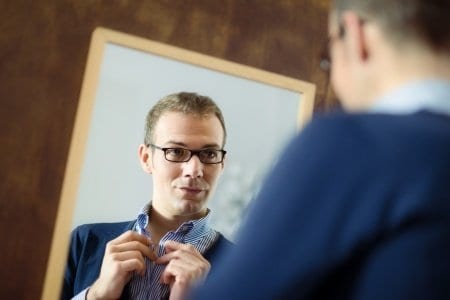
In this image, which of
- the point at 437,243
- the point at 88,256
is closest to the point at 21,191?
the point at 88,256

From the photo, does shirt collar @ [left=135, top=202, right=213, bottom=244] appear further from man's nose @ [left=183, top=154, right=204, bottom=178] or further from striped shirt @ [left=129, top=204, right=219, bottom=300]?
man's nose @ [left=183, top=154, right=204, bottom=178]

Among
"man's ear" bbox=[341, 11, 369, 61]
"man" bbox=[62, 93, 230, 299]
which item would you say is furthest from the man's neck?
"man's ear" bbox=[341, 11, 369, 61]

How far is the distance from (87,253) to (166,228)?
0.55 ft

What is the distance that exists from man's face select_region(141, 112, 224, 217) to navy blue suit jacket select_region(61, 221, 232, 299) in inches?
3.6

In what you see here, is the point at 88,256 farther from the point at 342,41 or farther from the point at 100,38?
the point at 342,41

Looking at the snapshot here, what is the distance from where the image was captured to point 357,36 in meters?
0.53

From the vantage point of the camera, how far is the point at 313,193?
42 centimetres

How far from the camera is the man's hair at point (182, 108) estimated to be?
3.82 ft

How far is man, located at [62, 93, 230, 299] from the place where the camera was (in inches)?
41.7

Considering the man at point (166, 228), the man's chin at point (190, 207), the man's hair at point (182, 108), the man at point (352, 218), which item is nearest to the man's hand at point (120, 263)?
the man at point (166, 228)

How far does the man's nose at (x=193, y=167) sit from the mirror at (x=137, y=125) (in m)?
0.08

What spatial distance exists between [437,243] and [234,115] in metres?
0.86

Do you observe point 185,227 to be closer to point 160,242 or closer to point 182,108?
point 160,242

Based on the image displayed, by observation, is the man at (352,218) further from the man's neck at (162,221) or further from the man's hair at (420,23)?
the man's neck at (162,221)
